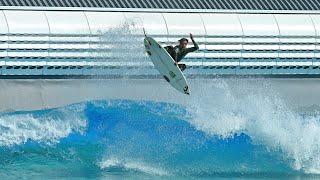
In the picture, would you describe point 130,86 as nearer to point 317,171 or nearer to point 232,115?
point 232,115

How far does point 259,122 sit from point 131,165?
4.27m

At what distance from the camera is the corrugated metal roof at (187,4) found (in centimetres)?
3312

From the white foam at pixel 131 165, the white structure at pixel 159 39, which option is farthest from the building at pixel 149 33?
the white foam at pixel 131 165

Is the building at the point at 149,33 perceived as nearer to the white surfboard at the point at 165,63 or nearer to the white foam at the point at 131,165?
the white surfboard at the point at 165,63

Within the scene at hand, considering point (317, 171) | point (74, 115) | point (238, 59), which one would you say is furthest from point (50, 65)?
point (317, 171)

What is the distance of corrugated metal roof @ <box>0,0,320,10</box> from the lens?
33.1 m

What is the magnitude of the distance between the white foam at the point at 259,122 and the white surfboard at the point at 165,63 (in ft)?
3.52

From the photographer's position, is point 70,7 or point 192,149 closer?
point 192,149

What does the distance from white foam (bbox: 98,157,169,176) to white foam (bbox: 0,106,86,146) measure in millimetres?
A: 3295

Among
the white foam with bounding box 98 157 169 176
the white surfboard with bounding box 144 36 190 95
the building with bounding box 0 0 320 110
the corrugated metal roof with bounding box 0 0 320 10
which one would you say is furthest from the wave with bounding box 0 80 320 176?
the corrugated metal roof with bounding box 0 0 320 10

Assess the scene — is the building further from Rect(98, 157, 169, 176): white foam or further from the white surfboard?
Rect(98, 157, 169, 176): white foam

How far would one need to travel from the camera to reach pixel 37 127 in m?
30.1

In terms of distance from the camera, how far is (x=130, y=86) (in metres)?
32.9

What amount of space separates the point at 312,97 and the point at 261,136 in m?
6.45
